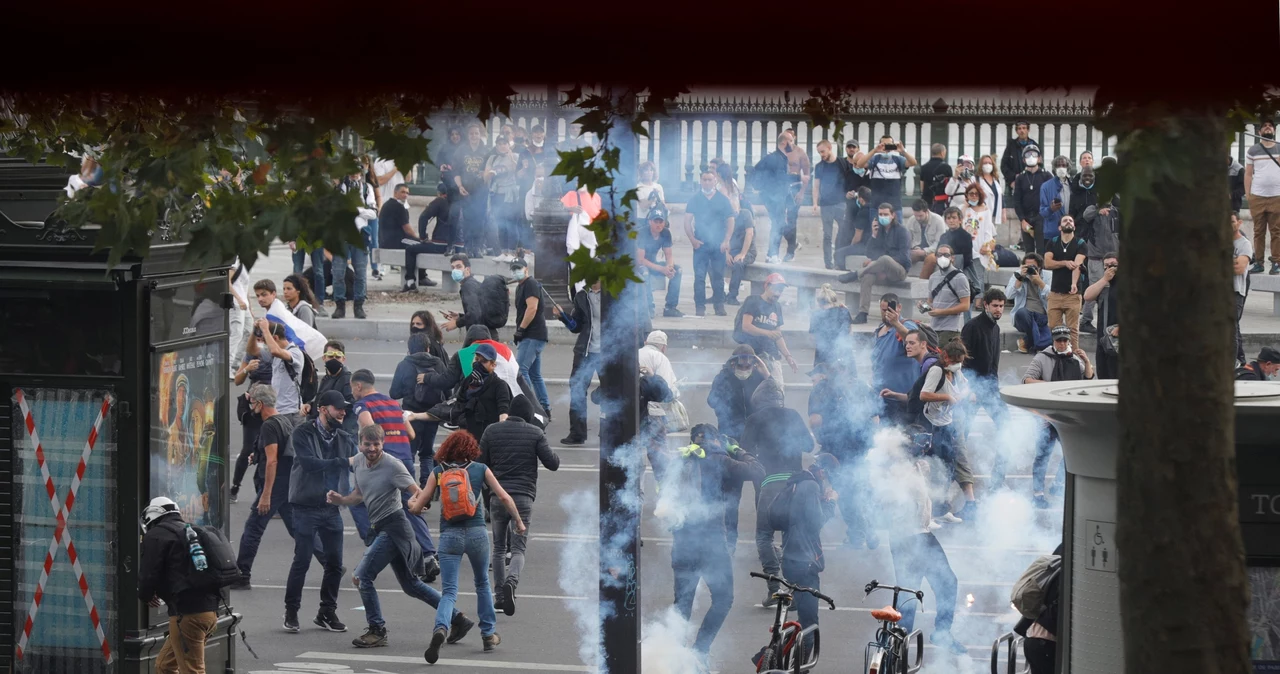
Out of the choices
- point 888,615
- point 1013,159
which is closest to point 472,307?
point 888,615

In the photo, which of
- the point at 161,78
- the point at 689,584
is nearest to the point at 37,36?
the point at 161,78

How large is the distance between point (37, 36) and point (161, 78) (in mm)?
244

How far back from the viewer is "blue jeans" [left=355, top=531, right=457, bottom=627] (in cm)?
947

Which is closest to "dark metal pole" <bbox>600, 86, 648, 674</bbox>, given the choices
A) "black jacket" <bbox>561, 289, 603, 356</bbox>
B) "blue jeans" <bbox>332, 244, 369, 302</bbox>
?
"black jacket" <bbox>561, 289, 603, 356</bbox>

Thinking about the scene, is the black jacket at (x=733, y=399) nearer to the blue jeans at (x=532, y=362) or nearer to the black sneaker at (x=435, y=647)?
the blue jeans at (x=532, y=362)

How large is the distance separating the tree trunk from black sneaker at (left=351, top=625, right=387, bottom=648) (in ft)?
20.1

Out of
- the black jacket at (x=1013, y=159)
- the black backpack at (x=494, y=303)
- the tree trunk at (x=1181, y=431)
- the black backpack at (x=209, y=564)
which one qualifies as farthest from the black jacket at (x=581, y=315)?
the tree trunk at (x=1181, y=431)

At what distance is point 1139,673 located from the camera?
407cm

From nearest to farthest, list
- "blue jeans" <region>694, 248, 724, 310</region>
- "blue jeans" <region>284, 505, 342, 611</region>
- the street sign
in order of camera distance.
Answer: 1. the street sign
2. "blue jeans" <region>284, 505, 342, 611</region>
3. "blue jeans" <region>694, 248, 724, 310</region>

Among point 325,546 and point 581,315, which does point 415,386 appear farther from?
point 325,546

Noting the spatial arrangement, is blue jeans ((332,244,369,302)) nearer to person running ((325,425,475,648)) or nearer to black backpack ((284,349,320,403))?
black backpack ((284,349,320,403))

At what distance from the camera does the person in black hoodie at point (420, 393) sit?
1202 cm

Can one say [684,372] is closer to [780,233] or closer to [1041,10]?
[780,233]

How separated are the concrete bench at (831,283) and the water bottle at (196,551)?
8.25 meters
